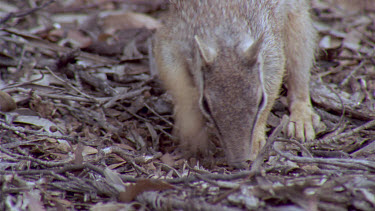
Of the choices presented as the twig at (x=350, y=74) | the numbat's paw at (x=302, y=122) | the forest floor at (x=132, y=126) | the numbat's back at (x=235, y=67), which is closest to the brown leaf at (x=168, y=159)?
the forest floor at (x=132, y=126)

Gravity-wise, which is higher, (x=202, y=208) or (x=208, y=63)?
(x=208, y=63)

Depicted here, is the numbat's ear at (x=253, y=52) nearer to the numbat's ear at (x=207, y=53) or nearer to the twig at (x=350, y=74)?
the numbat's ear at (x=207, y=53)

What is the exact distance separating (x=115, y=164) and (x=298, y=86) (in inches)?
101

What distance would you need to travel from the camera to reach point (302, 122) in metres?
5.16

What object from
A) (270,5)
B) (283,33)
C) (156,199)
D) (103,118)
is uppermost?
(270,5)

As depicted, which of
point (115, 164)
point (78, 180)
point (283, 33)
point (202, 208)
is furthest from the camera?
point (283, 33)

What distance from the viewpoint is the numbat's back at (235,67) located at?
3.63m

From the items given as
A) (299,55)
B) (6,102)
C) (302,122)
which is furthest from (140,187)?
(299,55)

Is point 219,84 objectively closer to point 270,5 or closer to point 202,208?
point 202,208

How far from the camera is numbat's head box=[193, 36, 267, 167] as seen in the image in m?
3.57

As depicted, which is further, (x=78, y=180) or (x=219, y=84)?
(x=219, y=84)

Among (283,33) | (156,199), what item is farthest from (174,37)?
(156,199)

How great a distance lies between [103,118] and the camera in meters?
4.91

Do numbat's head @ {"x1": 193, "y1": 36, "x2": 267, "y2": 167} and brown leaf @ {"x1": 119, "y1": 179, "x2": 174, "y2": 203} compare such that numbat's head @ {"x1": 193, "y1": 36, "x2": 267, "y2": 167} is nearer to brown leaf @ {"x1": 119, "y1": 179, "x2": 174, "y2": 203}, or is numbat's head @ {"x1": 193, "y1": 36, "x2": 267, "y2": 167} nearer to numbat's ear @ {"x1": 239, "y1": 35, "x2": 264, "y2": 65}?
numbat's ear @ {"x1": 239, "y1": 35, "x2": 264, "y2": 65}
